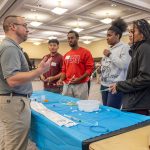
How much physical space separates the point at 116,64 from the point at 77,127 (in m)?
1.00

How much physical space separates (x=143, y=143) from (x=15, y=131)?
3.03 feet

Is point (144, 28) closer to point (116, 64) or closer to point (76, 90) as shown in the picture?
point (116, 64)

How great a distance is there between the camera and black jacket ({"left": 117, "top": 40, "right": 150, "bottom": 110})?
4.84 feet

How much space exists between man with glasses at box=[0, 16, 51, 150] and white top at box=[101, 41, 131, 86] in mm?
837

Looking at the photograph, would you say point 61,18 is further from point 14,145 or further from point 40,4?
point 14,145

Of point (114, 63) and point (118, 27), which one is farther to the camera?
point (118, 27)

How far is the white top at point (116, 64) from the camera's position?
2025 millimetres

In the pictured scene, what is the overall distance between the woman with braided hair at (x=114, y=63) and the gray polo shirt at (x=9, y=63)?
0.97m

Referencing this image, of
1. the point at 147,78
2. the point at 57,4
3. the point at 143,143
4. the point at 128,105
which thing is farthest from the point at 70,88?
the point at 57,4

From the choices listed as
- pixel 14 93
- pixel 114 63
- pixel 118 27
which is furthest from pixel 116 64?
pixel 14 93

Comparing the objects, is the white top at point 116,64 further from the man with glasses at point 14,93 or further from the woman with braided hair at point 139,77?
the man with glasses at point 14,93

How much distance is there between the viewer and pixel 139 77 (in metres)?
1.50

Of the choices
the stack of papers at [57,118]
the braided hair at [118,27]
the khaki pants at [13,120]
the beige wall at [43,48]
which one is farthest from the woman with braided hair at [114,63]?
the beige wall at [43,48]

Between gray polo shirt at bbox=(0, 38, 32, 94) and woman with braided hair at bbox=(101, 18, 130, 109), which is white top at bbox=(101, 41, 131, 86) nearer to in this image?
woman with braided hair at bbox=(101, 18, 130, 109)
